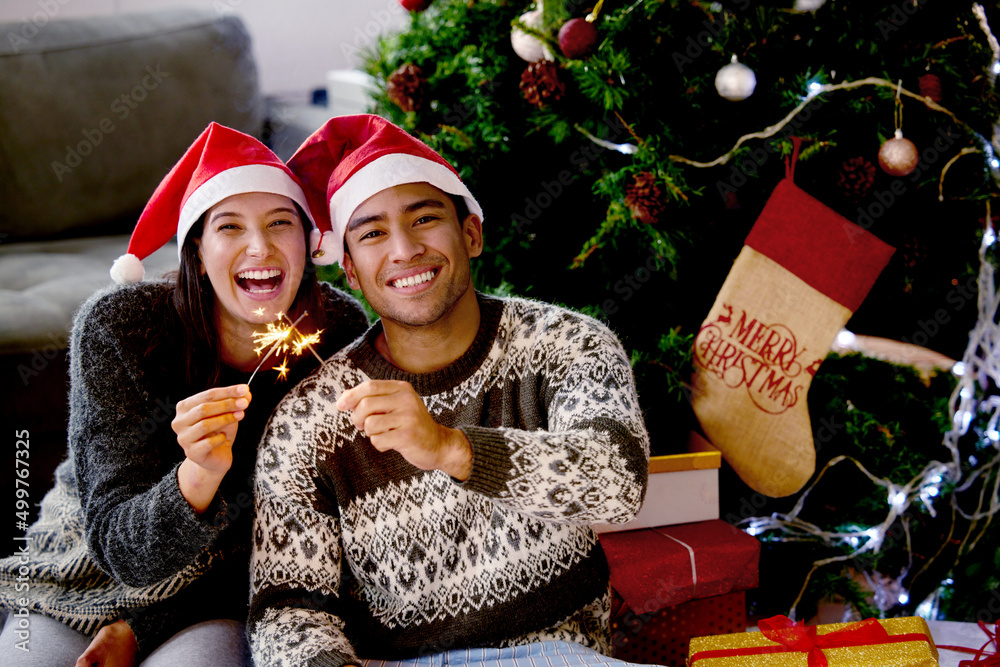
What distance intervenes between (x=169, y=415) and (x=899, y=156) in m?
1.36

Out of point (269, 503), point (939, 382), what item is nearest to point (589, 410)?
point (269, 503)

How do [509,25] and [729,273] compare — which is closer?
[509,25]

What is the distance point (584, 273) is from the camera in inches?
67.8

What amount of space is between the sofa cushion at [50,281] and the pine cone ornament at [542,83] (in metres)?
0.81

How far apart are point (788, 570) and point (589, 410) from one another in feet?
3.21

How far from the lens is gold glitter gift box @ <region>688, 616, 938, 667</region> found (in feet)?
3.67

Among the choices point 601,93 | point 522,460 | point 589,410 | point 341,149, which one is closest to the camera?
point 522,460

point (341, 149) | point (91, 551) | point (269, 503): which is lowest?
point (91, 551)

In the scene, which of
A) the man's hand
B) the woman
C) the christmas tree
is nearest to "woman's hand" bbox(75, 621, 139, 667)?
the woman

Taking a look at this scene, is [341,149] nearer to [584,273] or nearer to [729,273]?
[584,273]

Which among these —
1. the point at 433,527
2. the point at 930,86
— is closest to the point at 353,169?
the point at 433,527

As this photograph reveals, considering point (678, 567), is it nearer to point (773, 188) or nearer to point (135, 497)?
point (773, 188)

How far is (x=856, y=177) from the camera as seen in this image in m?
1.51

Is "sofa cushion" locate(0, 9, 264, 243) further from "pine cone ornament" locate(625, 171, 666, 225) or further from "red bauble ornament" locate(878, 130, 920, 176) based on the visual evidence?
"red bauble ornament" locate(878, 130, 920, 176)
